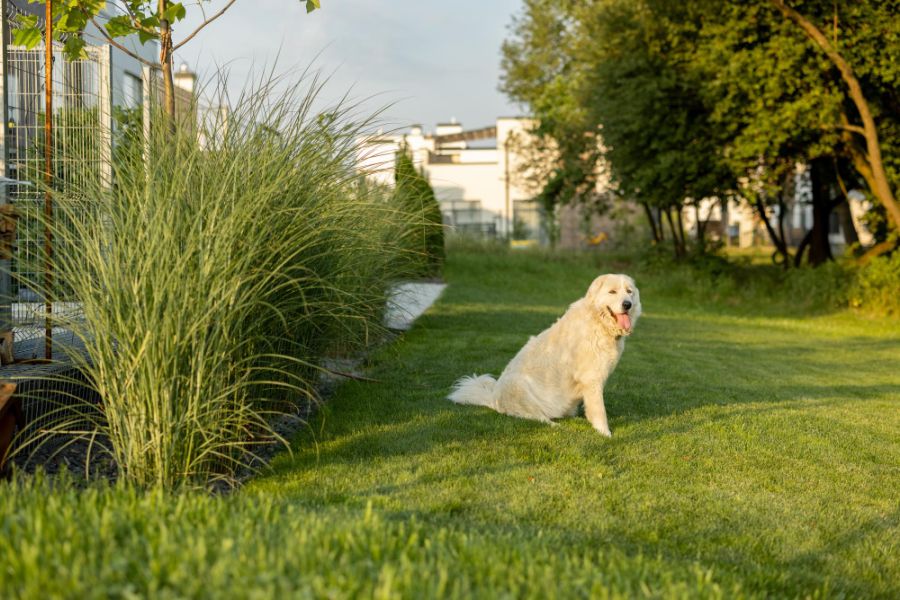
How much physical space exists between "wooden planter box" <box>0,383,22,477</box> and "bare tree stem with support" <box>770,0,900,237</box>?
13153mm

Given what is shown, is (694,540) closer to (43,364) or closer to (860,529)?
(860,529)

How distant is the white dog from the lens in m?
5.80

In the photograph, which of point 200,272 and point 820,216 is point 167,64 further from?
point 820,216

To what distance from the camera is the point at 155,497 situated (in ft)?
Answer: 10.9

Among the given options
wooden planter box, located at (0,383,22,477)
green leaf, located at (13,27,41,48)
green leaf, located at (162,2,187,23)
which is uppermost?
green leaf, located at (162,2,187,23)

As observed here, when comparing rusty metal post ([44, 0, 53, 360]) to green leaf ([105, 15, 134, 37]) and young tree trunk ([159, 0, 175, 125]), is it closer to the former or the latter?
green leaf ([105, 15, 134, 37])

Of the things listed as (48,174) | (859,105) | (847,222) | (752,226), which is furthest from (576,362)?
(752,226)

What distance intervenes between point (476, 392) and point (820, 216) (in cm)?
1513

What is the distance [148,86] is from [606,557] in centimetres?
335

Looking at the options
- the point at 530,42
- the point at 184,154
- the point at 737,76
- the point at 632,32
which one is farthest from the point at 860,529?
the point at 530,42

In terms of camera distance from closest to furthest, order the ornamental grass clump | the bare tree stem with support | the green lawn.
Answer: the green lawn
the ornamental grass clump
the bare tree stem with support

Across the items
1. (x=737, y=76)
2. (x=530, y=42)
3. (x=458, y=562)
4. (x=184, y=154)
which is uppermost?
(x=530, y=42)

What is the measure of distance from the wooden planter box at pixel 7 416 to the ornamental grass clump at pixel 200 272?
331 millimetres

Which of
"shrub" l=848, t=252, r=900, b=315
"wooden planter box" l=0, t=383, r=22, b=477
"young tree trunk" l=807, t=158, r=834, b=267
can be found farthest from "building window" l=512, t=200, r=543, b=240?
"wooden planter box" l=0, t=383, r=22, b=477
